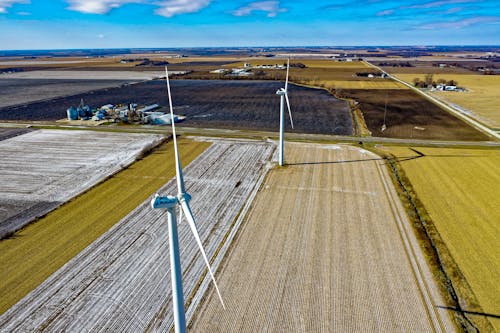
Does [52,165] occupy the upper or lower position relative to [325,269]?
upper

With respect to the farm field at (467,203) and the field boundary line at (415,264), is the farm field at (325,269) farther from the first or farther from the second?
the farm field at (467,203)

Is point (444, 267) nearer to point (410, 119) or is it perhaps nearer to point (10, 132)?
point (410, 119)

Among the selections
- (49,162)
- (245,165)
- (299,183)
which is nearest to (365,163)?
(299,183)

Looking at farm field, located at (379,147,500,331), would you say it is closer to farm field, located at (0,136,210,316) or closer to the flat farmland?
the flat farmland

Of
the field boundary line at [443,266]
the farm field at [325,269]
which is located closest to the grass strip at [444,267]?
the field boundary line at [443,266]

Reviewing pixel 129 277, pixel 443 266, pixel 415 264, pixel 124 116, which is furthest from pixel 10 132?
pixel 443 266

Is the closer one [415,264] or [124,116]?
[415,264]

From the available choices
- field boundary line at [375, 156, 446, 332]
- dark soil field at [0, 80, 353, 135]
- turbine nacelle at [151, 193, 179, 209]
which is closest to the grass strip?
field boundary line at [375, 156, 446, 332]
